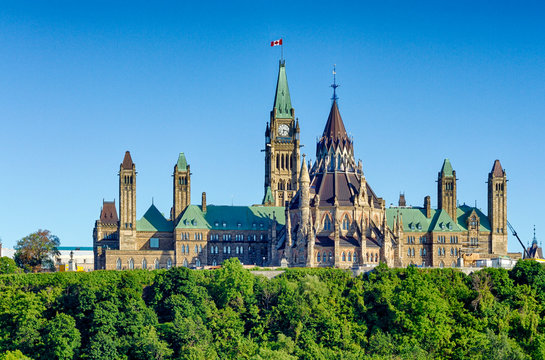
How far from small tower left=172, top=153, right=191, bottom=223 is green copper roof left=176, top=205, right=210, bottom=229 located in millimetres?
1857

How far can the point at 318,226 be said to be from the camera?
172250 mm

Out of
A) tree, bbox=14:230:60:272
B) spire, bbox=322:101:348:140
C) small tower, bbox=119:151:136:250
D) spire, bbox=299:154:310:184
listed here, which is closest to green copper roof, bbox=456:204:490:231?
spire, bbox=322:101:348:140

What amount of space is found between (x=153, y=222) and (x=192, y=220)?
6572mm

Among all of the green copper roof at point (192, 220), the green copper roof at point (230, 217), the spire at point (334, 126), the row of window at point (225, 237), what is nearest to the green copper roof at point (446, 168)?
the spire at point (334, 126)

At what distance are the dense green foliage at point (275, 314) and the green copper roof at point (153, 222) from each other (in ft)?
114

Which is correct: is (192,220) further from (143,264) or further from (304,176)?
(304,176)

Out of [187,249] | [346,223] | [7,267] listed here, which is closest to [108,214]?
[187,249]

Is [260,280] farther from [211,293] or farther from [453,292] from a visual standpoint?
[453,292]

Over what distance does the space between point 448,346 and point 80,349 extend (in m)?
42.6

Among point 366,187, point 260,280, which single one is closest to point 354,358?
point 260,280

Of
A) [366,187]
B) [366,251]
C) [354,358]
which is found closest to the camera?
[354,358]

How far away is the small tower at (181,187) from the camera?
186 m

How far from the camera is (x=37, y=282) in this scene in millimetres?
146500

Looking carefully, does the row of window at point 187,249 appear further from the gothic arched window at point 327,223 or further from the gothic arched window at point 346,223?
the gothic arched window at point 346,223
